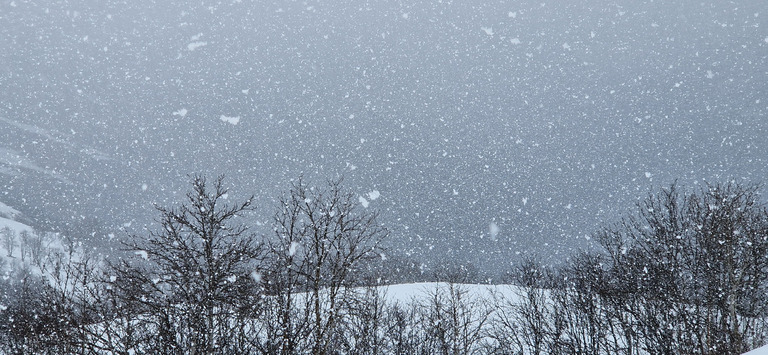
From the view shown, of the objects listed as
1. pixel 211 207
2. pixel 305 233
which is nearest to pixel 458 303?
pixel 305 233

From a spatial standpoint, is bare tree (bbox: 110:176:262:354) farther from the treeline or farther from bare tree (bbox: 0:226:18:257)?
bare tree (bbox: 0:226:18:257)

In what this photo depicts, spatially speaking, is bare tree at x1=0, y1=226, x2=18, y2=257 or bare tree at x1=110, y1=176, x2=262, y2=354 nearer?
bare tree at x1=110, y1=176, x2=262, y2=354

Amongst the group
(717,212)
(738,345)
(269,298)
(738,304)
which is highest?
(717,212)

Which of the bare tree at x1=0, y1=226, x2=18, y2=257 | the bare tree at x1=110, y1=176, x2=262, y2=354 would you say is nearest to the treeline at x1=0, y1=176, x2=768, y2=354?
the bare tree at x1=110, y1=176, x2=262, y2=354

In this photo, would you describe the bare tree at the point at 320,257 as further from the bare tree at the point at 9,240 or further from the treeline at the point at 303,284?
the bare tree at the point at 9,240

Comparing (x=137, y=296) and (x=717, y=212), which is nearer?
(x=137, y=296)

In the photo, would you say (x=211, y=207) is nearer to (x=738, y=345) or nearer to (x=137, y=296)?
(x=137, y=296)

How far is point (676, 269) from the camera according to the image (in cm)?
1962

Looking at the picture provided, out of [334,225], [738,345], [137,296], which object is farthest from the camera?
[334,225]

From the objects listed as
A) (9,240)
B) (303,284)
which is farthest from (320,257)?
(9,240)

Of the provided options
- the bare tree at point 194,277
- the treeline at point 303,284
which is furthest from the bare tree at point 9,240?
the bare tree at point 194,277

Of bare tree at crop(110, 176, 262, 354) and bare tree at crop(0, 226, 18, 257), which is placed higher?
bare tree at crop(0, 226, 18, 257)

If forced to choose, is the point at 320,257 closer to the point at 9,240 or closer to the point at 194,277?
the point at 194,277

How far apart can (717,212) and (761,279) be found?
3687 millimetres
